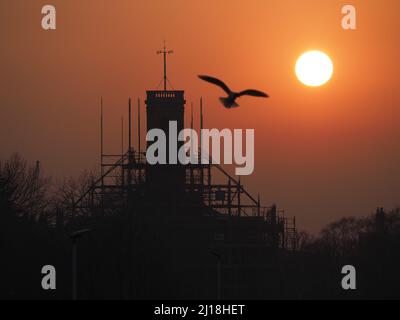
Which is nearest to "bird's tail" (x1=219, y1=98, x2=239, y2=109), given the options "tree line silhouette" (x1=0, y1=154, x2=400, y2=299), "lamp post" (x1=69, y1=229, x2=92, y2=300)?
"lamp post" (x1=69, y1=229, x2=92, y2=300)

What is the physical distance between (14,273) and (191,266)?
48.3 m

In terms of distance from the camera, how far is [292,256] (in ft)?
553

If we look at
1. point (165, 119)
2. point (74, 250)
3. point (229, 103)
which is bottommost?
point (74, 250)

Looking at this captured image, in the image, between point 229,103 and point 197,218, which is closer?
point 229,103

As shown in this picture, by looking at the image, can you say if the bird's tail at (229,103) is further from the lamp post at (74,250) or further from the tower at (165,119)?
the tower at (165,119)

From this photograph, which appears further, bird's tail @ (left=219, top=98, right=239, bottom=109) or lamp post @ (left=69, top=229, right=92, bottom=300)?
lamp post @ (left=69, top=229, right=92, bottom=300)

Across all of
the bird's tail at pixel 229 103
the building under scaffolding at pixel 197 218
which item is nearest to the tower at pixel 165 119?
the building under scaffolding at pixel 197 218

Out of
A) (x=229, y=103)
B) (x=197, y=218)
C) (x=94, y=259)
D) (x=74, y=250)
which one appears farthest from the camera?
(x=197, y=218)

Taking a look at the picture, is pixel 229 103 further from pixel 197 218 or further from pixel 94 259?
pixel 197 218

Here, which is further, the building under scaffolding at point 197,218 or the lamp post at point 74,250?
the building under scaffolding at point 197,218

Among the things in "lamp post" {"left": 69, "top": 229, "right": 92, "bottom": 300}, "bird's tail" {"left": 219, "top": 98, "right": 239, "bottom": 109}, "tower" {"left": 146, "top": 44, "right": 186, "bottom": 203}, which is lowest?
"lamp post" {"left": 69, "top": 229, "right": 92, "bottom": 300}

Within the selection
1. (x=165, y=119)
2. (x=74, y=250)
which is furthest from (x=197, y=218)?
(x=74, y=250)

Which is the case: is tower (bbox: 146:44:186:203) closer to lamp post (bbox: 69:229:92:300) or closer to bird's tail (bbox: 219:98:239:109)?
lamp post (bbox: 69:229:92:300)
